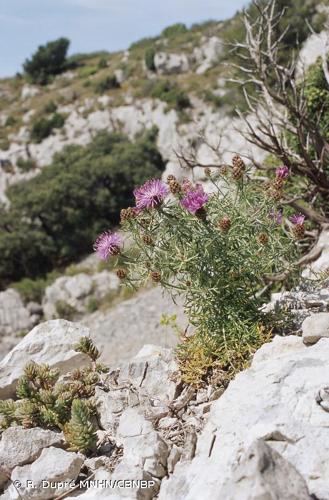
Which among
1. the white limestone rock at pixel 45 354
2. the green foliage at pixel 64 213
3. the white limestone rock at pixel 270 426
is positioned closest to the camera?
A: the white limestone rock at pixel 270 426

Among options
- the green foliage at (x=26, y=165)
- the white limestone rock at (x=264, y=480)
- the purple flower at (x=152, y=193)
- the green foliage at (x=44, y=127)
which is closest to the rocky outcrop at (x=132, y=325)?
the purple flower at (x=152, y=193)

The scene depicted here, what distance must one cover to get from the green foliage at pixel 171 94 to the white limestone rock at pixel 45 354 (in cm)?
3432

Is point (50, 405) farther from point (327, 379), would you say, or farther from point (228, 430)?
point (327, 379)

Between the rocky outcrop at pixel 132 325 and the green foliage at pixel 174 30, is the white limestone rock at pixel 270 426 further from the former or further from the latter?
the green foliage at pixel 174 30

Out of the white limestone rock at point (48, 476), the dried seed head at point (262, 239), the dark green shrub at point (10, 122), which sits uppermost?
the dark green shrub at point (10, 122)

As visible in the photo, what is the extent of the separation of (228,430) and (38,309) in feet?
76.1

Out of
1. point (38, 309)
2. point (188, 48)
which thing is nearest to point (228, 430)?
point (38, 309)

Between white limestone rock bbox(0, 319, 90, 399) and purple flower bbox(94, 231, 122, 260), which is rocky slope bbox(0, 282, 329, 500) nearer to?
white limestone rock bbox(0, 319, 90, 399)

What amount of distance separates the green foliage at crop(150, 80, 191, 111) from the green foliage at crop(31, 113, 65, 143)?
25.1 ft

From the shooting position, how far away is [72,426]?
150 inches

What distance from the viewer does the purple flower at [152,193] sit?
3932 mm

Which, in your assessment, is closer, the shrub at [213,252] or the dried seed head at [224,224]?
the dried seed head at [224,224]

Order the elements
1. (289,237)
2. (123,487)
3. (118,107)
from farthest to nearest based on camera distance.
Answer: (118,107), (289,237), (123,487)

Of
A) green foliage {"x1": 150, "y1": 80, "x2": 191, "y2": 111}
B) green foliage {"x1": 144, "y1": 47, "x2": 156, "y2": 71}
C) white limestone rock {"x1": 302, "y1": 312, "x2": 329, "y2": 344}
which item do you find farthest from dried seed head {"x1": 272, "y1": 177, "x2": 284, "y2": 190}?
green foliage {"x1": 144, "y1": 47, "x2": 156, "y2": 71}
